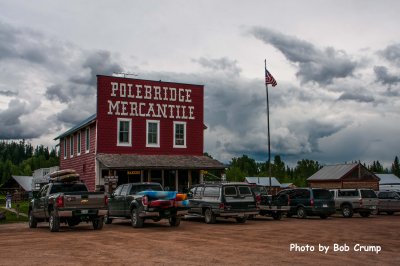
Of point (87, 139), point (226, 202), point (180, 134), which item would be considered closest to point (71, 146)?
point (87, 139)

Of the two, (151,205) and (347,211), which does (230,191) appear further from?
(347,211)

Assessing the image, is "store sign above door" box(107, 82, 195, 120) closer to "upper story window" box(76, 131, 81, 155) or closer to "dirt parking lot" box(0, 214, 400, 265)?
"upper story window" box(76, 131, 81, 155)

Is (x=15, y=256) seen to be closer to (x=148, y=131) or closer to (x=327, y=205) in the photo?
(x=327, y=205)

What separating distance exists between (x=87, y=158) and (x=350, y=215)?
18492 mm

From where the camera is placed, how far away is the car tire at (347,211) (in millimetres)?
29744

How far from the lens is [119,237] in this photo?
1667 cm

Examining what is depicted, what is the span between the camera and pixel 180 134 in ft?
127

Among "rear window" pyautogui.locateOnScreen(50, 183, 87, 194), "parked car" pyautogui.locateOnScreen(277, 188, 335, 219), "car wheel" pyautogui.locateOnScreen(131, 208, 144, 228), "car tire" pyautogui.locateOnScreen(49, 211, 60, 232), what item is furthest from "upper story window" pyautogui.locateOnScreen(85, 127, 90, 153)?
"car tire" pyautogui.locateOnScreen(49, 211, 60, 232)

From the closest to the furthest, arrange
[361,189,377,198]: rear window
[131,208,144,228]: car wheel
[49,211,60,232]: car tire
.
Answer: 1. [49,211,60,232]: car tire
2. [131,208,144,228]: car wheel
3. [361,189,377,198]: rear window

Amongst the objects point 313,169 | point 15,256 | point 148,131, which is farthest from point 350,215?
point 313,169

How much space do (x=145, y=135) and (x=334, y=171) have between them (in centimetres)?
4872

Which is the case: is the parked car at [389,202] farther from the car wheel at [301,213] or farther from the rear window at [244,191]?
the rear window at [244,191]

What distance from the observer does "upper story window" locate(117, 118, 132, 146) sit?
36344 mm

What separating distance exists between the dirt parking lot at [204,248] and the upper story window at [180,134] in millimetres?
19754
